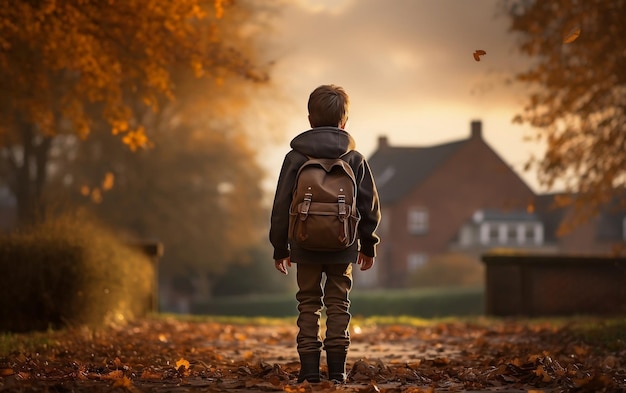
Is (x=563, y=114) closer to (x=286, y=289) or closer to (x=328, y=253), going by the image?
(x=328, y=253)

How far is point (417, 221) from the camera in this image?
172ft

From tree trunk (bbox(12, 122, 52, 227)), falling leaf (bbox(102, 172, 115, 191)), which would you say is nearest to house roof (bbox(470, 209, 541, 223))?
falling leaf (bbox(102, 172, 115, 191))

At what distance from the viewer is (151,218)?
29.8 m

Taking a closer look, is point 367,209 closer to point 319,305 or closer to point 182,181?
point 319,305

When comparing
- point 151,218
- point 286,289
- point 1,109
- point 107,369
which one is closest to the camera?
point 107,369

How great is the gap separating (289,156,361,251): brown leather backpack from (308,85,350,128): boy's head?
1.10 ft

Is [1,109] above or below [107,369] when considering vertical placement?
above

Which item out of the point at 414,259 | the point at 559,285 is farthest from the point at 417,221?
the point at 559,285

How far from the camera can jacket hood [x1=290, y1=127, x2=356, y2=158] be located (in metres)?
6.13

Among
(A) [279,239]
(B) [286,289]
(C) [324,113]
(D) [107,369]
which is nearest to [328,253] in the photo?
(A) [279,239]

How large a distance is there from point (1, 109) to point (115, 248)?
722 centimetres

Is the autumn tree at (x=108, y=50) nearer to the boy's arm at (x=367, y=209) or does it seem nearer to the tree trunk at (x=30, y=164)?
the boy's arm at (x=367, y=209)

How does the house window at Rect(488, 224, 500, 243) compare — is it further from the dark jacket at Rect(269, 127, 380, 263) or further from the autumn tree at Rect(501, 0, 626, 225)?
the dark jacket at Rect(269, 127, 380, 263)

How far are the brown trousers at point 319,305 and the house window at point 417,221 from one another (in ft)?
151
